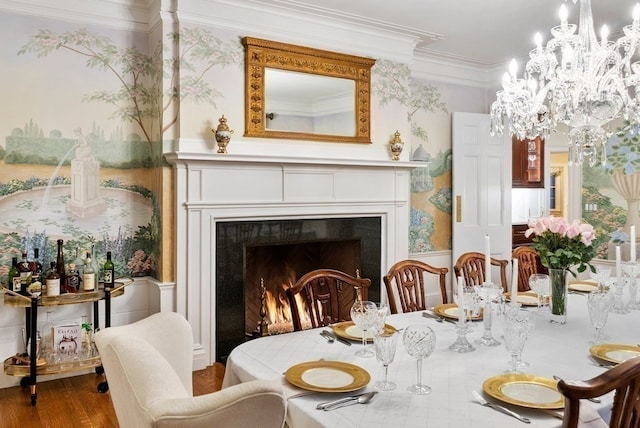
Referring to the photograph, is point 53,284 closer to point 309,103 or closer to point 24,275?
point 24,275

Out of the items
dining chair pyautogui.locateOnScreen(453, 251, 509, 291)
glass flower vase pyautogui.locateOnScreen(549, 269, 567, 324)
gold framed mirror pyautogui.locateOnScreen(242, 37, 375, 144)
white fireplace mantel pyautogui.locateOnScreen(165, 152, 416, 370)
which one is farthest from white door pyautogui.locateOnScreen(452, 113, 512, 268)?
glass flower vase pyautogui.locateOnScreen(549, 269, 567, 324)

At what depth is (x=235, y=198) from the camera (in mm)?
3654

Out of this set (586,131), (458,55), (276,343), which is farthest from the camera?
(458,55)

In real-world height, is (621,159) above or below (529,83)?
below

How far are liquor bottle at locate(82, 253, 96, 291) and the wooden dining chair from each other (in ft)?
9.23

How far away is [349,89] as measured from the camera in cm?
417

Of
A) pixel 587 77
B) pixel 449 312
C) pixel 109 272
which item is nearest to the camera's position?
pixel 449 312

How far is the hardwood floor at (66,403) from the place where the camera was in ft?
8.98

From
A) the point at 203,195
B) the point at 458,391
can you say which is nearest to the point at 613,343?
the point at 458,391

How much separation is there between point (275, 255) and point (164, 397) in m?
3.22

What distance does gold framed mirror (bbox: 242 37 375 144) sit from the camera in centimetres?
371

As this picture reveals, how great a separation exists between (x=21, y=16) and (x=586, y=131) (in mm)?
3381

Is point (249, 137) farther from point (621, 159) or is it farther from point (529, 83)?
point (621, 159)

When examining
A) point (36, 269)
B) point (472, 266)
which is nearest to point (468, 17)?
point (472, 266)
